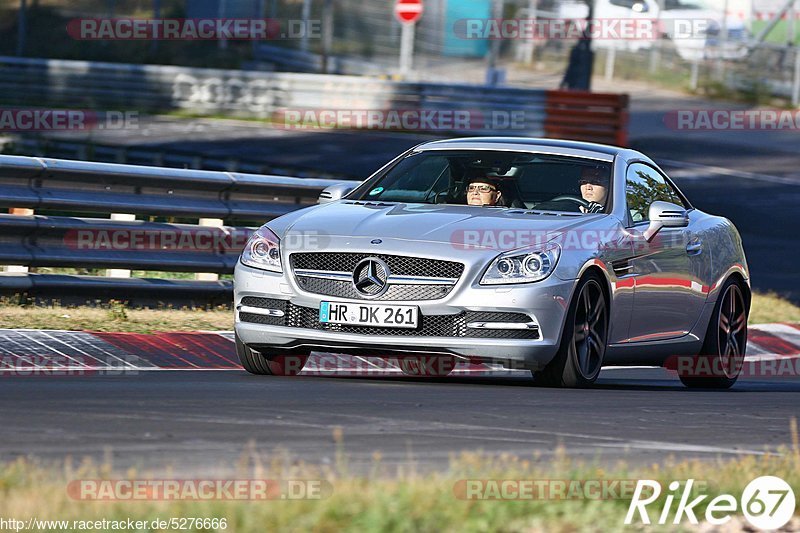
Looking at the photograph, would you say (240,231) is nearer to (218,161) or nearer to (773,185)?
(218,161)

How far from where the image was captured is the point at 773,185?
26281 millimetres

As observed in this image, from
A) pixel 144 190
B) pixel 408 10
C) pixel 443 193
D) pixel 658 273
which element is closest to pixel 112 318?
pixel 144 190

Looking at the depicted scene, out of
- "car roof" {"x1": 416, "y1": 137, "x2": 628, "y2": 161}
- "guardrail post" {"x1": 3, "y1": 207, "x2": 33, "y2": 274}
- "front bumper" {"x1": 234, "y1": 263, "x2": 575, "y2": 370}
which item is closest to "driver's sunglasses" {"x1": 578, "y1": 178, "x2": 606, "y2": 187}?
"car roof" {"x1": 416, "y1": 137, "x2": 628, "y2": 161}

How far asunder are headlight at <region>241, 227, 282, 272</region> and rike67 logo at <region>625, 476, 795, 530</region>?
379 centimetres

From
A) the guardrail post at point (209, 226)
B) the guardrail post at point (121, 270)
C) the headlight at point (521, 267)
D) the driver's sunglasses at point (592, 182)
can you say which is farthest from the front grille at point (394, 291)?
the guardrail post at point (209, 226)

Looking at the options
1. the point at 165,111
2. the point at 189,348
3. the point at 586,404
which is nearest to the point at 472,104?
the point at 165,111

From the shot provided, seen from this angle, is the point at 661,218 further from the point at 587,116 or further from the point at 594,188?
the point at 587,116

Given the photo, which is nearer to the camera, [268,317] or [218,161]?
[268,317]

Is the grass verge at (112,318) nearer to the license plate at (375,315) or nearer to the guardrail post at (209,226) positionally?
the guardrail post at (209,226)

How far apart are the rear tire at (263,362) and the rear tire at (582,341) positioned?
1455 mm

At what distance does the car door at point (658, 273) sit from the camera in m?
9.42

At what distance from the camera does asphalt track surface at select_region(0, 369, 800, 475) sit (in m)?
5.80

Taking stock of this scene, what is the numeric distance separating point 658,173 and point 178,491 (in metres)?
6.40

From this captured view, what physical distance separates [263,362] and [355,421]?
7.81 feet
